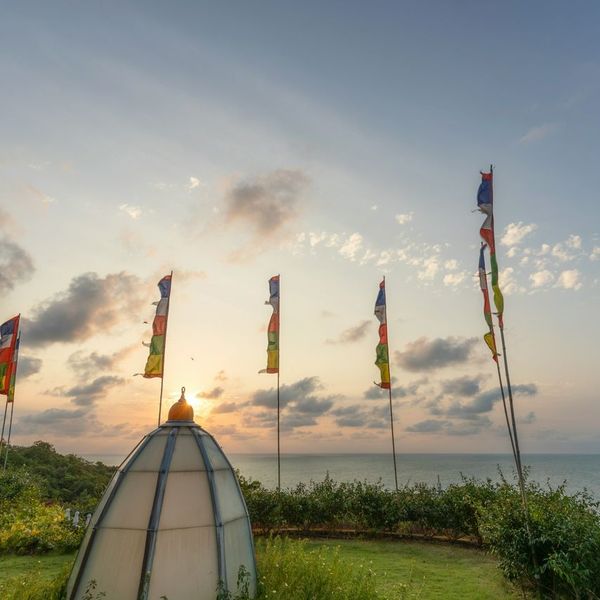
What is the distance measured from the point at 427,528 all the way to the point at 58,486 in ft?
→ 112

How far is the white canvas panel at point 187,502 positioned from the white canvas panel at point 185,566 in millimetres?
167

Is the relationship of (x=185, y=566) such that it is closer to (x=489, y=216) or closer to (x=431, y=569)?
(x=431, y=569)

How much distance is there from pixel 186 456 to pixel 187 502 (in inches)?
38.6

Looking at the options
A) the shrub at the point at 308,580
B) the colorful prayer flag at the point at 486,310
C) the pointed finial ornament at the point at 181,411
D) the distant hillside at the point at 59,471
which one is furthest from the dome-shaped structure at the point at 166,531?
the distant hillside at the point at 59,471

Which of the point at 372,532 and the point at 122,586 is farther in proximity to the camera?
the point at 372,532

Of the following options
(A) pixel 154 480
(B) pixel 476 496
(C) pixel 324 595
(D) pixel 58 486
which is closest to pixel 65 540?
(A) pixel 154 480

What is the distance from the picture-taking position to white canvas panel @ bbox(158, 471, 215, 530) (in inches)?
373

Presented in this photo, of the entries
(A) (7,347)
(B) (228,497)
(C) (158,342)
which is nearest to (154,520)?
(B) (228,497)

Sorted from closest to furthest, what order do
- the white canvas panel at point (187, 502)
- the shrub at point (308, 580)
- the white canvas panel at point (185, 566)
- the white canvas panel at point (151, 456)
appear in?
the white canvas panel at point (185, 566)
the white canvas panel at point (187, 502)
the shrub at point (308, 580)
the white canvas panel at point (151, 456)

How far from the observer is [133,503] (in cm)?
973

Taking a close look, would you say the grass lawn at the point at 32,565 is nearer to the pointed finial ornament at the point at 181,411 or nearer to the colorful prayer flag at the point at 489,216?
the pointed finial ornament at the point at 181,411

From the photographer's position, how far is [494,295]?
1365cm

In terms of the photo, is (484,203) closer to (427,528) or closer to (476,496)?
(476,496)

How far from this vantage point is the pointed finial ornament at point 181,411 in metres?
11.1
